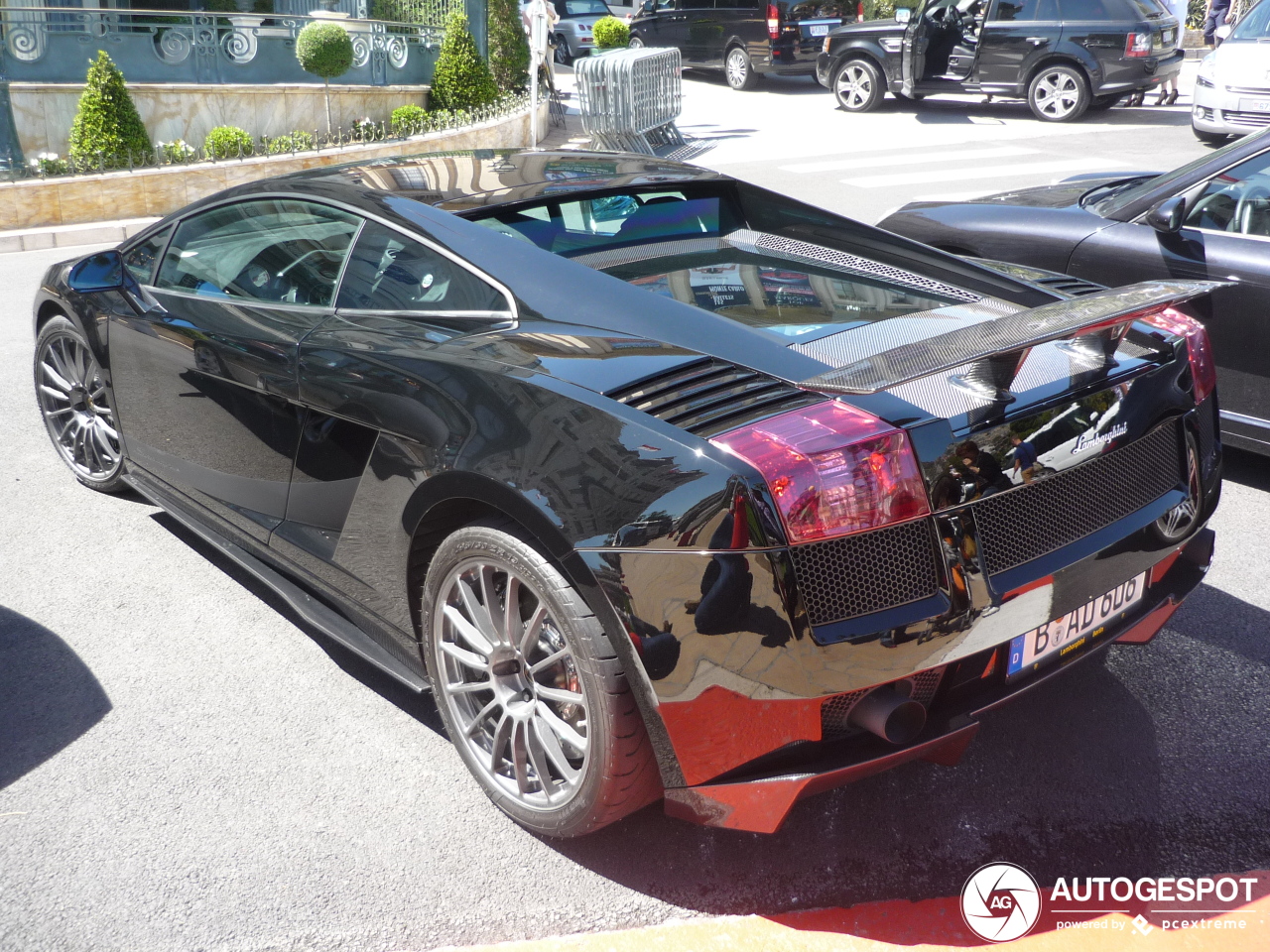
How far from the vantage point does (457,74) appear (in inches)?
617

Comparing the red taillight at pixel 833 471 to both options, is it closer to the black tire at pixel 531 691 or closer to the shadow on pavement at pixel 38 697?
the black tire at pixel 531 691

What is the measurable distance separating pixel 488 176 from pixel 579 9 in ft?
82.2

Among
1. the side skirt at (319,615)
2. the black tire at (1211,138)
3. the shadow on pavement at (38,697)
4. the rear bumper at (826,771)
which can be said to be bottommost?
the shadow on pavement at (38,697)

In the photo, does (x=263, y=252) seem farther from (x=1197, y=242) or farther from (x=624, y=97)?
(x=624, y=97)

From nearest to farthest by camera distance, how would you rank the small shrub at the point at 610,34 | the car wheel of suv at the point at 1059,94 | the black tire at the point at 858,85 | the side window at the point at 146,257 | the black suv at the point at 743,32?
the side window at the point at 146,257 → the car wheel of suv at the point at 1059,94 → the black tire at the point at 858,85 → the black suv at the point at 743,32 → the small shrub at the point at 610,34

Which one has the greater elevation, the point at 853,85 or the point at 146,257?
the point at 853,85

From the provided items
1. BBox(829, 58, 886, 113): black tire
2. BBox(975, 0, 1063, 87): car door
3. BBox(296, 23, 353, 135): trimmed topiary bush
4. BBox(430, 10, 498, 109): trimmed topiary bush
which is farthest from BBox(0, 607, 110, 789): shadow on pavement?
BBox(829, 58, 886, 113): black tire

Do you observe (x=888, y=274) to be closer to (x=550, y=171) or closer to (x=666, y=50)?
(x=550, y=171)

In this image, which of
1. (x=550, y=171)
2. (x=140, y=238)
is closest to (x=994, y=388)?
(x=550, y=171)

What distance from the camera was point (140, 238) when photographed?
422 cm

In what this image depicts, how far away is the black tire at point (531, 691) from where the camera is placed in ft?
7.48

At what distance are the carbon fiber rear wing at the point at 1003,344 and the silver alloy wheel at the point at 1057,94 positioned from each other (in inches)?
586

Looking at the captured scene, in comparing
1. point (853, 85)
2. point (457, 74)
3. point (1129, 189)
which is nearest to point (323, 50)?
point (457, 74)

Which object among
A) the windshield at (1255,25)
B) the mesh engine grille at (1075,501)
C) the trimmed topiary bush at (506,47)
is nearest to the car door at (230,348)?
the mesh engine grille at (1075,501)
